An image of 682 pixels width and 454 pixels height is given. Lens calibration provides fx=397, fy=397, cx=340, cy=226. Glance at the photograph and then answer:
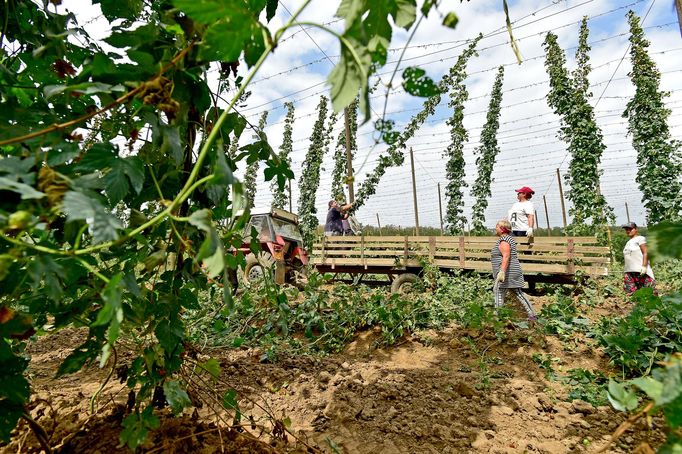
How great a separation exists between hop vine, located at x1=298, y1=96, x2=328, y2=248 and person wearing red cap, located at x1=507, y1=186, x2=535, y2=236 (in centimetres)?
1032

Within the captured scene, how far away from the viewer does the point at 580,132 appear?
39.9ft

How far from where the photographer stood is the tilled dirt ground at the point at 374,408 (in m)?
1.39

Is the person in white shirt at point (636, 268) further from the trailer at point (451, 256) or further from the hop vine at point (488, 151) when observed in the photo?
the hop vine at point (488, 151)

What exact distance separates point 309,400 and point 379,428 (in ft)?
1.85

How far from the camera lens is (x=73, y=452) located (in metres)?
1.25

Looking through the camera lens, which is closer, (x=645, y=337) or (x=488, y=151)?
(x=645, y=337)

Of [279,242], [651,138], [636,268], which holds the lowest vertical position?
[636,268]

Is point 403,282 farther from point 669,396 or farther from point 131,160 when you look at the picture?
point 669,396

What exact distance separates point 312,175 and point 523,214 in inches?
462

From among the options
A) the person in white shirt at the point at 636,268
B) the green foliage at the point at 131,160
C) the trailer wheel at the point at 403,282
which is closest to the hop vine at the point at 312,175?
the trailer wheel at the point at 403,282

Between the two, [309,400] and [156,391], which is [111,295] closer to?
[156,391]

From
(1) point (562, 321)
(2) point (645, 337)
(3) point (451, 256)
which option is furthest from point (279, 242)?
(2) point (645, 337)

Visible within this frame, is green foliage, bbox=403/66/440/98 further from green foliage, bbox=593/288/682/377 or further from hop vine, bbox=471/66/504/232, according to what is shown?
hop vine, bbox=471/66/504/232

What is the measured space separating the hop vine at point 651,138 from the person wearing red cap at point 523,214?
6552mm
